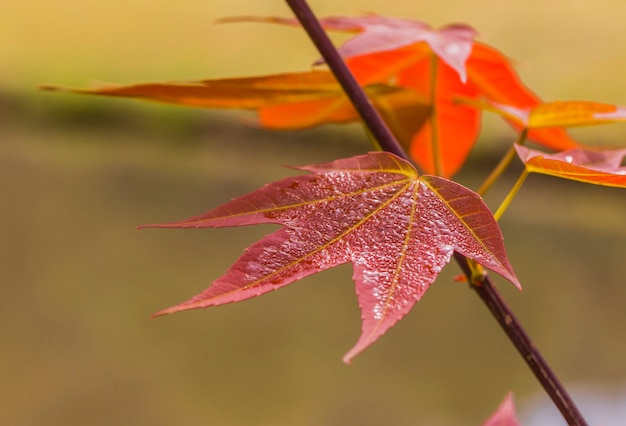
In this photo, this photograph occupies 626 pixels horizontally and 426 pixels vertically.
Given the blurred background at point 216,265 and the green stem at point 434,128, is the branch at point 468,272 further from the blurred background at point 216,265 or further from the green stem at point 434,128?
the blurred background at point 216,265

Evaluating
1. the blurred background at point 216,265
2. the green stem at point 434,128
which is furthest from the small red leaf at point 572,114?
the blurred background at point 216,265

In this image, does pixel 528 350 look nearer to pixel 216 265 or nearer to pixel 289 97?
pixel 289 97

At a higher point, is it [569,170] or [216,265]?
[569,170]

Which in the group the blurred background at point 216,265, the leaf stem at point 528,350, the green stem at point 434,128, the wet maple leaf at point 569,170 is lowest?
the blurred background at point 216,265

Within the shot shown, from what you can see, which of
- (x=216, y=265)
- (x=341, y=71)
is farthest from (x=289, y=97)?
(x=216, y=265)

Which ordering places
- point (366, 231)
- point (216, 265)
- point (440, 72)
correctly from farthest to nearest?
point (216, 265), point (440, 72), point (366, 231)

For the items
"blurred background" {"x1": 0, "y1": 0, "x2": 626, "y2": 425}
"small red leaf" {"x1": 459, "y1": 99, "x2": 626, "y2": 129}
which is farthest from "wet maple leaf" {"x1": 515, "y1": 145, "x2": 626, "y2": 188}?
"blurred background" {"x1": 0, "y1": 0, "x2": 626, "y2": 425}
